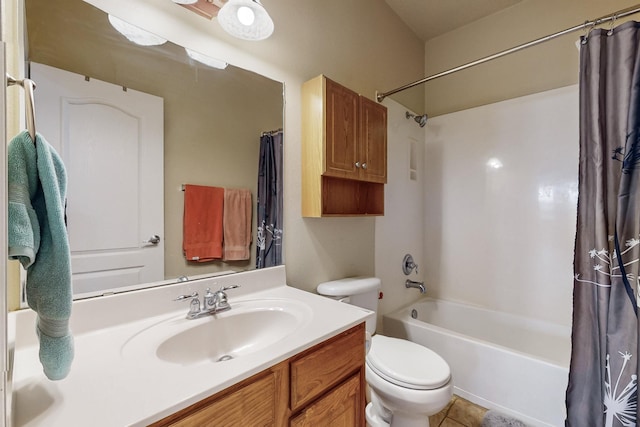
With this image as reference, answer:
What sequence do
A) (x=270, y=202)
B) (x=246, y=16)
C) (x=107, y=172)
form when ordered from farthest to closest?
(x=270, y=202) < (x=246, y=16) < (x=107, y=172)

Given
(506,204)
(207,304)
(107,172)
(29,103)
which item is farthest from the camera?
(506,204)

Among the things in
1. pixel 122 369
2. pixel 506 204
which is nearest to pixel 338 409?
pixel 122 369

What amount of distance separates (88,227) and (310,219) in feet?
3.04

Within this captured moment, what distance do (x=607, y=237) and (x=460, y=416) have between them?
1227 mm

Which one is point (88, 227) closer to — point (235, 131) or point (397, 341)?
point (235, 131)

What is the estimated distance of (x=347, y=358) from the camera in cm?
94

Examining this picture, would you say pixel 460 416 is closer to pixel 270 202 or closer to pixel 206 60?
pixel 270 202

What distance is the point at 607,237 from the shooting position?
1.25 metres

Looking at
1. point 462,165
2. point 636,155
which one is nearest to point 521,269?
point 462,165

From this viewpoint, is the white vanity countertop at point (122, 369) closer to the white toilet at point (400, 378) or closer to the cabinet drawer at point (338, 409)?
the cabinet drawer at point (338, 409)

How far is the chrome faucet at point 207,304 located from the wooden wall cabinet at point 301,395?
1.29ft

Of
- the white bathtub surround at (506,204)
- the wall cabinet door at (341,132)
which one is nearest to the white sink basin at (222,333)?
the wall cabinet door at (341,132)

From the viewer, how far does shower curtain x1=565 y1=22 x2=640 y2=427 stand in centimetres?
119

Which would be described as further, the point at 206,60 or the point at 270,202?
the point at 270,202
